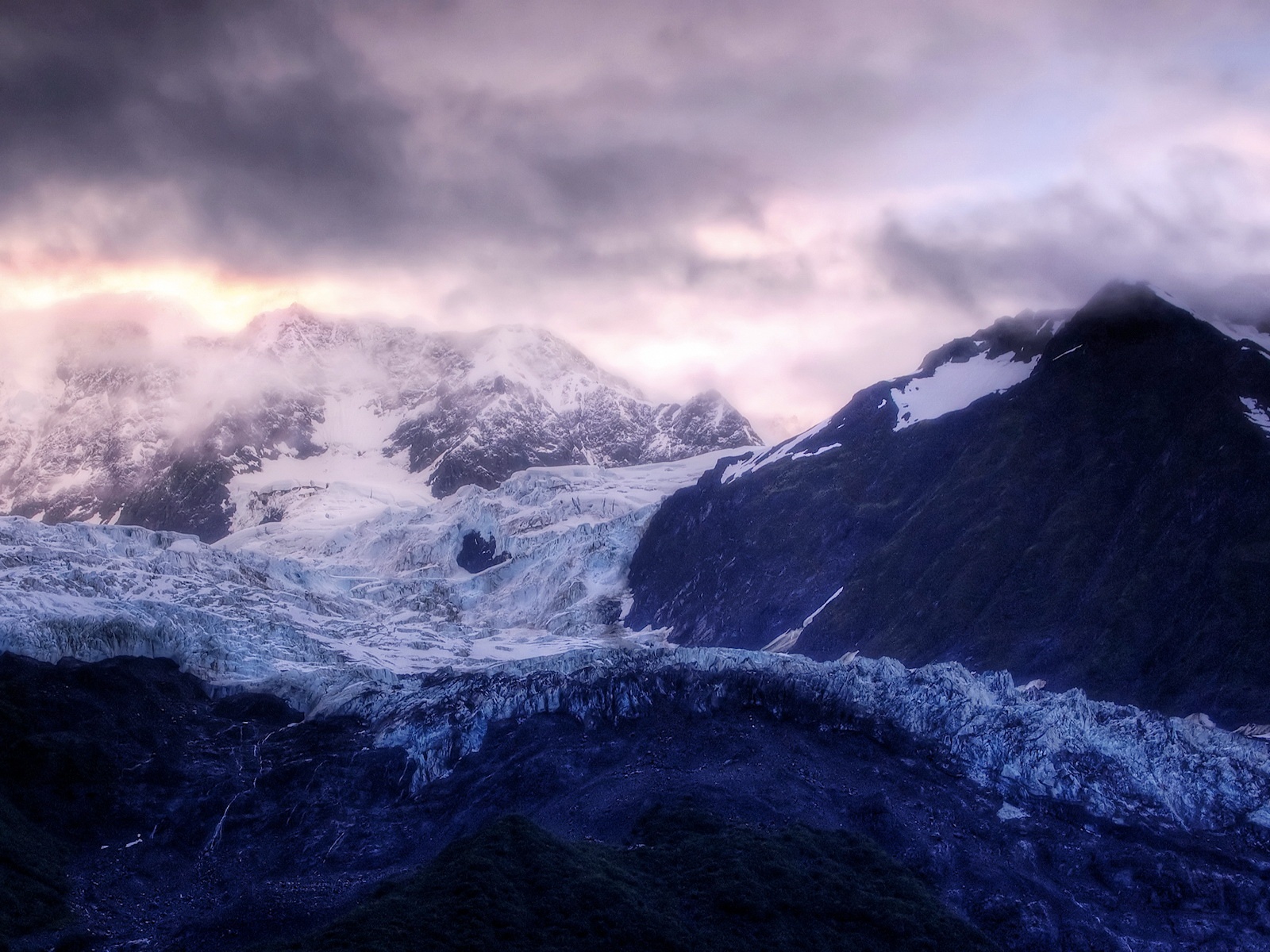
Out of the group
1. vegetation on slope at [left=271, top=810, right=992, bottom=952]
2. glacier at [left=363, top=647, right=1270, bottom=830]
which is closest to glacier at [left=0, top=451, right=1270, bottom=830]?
glacier at [left=363, top=647, right=1270, bottom=830]

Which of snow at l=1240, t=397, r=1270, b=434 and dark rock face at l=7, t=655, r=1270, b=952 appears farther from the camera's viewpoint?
snow at l=1240, t=397, r=1270, b=434

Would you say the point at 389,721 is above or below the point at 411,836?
above

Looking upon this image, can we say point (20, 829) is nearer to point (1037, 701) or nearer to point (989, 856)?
point (989, 856)

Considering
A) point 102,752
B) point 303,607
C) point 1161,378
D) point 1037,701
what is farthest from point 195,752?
point 1161,378

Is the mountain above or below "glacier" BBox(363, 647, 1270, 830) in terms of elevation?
above

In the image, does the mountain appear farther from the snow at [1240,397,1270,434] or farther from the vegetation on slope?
the vegetation on slope

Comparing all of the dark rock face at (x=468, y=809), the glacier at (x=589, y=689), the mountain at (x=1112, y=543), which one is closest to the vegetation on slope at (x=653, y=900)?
the dark rock face at (x=468, y=809)

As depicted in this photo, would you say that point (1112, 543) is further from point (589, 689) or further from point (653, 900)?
point (653, 900)
